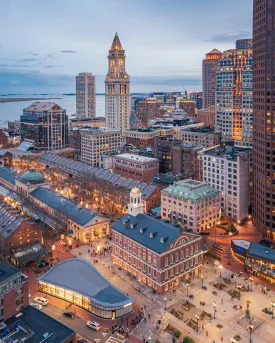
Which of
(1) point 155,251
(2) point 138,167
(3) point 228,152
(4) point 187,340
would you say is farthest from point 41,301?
(2) point 138,167

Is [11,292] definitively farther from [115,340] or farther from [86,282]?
[115,340]

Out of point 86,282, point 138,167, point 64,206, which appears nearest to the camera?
point 86,282

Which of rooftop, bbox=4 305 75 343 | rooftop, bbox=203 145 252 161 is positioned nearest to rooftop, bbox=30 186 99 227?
rooftop, bbox=4 305 75 343

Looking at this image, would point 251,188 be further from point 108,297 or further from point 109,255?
point 108,297

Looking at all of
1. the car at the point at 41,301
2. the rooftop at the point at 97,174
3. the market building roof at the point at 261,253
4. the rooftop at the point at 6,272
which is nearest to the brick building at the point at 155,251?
the market building roof at the point at 261,253

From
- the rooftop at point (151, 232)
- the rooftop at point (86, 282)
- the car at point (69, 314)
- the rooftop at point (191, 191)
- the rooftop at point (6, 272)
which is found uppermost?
the rooftop at point (191, 191)

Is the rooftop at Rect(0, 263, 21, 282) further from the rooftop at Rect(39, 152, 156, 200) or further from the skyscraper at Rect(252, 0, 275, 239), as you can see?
the rooftop at Rect(39, 152, 156, 200)

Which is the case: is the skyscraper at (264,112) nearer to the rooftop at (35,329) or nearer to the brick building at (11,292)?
the rooftop at (35,329)
